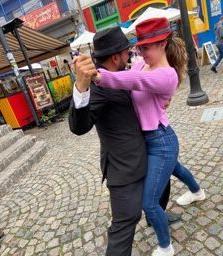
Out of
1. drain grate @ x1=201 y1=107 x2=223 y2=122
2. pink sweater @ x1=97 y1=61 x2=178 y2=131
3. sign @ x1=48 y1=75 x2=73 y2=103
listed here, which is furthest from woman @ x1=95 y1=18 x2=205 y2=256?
sign @ x1=48 y1=75 x2=73 y2=103

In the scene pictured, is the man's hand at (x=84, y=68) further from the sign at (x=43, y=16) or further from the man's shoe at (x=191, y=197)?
the sign at (x=43, y=16)

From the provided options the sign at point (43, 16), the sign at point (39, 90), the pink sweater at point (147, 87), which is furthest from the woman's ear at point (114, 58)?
the sign at point (43, 16)

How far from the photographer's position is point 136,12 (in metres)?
20.9

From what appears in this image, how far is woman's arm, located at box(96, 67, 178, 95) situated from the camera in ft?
5.97

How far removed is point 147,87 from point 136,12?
66.4 feet

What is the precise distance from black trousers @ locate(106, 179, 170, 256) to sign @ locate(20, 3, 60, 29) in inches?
870

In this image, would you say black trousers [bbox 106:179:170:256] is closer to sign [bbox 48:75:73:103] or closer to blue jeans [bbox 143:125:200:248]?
blue jeans [bbox 143:125:200:248]

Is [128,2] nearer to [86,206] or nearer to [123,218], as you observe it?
[86,206]

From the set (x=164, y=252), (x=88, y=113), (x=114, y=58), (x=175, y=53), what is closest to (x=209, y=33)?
(x=175, y=53)

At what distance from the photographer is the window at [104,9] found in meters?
21.8

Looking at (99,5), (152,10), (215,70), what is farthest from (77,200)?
(99,5)

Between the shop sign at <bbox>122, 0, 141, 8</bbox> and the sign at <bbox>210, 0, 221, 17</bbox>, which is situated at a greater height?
the shop sign at <bbox>122, 0, 141, 8</bbox>

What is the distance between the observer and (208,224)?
3.14m

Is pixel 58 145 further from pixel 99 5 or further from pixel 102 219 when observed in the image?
pixel 99 5
